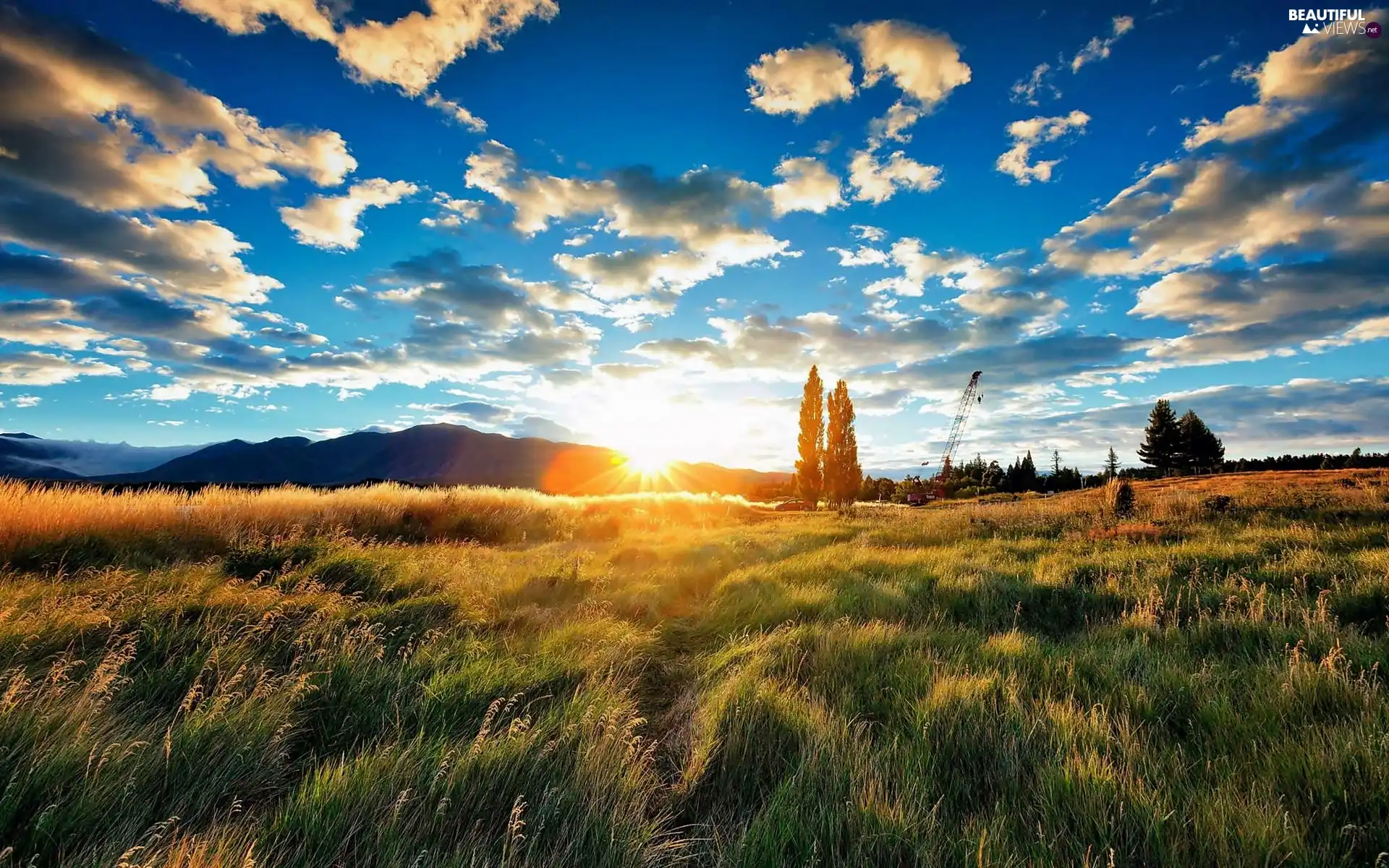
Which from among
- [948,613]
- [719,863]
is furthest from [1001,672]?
[719,863]

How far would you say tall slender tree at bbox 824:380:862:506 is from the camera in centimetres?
4931

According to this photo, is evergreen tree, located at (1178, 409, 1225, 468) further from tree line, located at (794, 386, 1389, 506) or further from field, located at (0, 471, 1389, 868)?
field, located at (0, 471, 1389, 868)

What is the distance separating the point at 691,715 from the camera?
3.79 meters

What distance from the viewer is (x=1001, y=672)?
4102 millimetres

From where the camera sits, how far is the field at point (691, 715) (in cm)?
229

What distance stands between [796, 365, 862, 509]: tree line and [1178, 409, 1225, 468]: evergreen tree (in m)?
67.5

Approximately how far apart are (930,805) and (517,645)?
3.59 m

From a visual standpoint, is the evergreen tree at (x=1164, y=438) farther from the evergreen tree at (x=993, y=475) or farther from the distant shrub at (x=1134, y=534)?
the distant shrub at (x=1134, y=534)

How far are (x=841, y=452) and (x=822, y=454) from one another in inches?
75.3

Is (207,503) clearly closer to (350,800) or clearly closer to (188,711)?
(188,711)

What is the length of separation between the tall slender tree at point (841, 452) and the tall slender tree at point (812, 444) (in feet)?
2.68

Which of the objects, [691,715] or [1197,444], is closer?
[691,715]

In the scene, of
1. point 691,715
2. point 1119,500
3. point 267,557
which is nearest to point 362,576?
point 267,557

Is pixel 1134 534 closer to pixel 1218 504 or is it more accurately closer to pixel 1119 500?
pixel 1218 504
